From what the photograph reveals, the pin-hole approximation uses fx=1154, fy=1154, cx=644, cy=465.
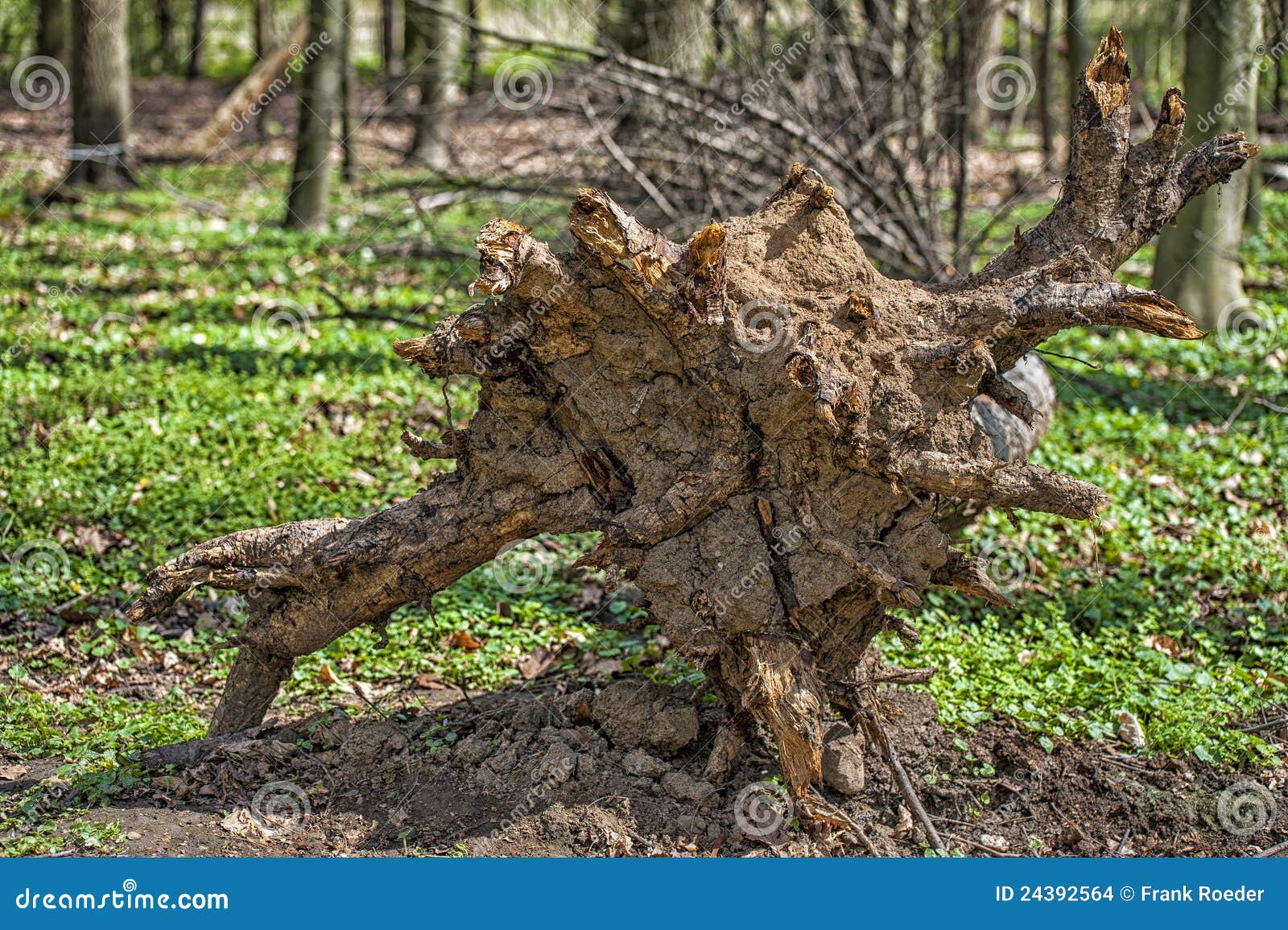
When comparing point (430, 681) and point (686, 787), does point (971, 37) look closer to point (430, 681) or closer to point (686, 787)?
point (430, 681)

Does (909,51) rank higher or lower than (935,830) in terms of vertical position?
higher

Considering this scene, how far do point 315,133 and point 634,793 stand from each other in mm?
9857

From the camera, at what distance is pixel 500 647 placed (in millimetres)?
5625

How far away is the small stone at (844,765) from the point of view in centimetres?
425

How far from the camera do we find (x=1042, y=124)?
15.3 meters

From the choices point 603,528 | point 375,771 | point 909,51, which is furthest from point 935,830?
point 909,51

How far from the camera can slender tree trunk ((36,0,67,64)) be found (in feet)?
Answer: 60.1

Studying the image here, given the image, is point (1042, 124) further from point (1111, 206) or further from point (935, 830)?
point (935, 830)

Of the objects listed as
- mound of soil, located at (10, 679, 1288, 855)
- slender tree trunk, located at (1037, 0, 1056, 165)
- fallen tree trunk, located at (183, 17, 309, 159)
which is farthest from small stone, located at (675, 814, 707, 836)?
fallen tree trunk, located at (183, 17, 309, 159)

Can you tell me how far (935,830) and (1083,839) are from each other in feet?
1.74

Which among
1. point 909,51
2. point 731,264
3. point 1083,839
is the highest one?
point 909,51

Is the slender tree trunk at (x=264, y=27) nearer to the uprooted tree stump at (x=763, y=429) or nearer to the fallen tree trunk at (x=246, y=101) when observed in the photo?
the fallen tree trunk at (x=246, y=101)

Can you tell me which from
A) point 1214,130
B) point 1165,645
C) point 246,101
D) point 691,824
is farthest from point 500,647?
point 246,101

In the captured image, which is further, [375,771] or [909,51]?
[909,51]
